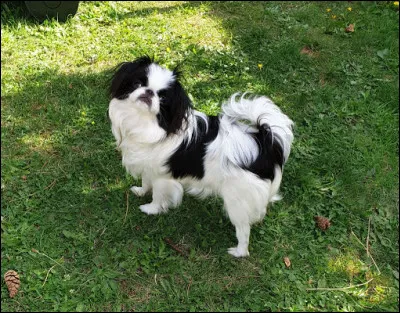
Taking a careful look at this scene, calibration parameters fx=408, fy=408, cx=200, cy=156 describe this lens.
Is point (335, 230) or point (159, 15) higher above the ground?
point (159, 15)

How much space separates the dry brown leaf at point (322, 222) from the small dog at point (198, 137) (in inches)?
29.8

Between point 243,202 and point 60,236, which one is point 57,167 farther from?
point 243,202

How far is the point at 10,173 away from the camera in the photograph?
10.4 ft

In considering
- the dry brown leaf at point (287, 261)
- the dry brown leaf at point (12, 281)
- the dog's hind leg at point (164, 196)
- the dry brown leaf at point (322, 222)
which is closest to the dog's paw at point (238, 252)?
the dry brown leaf at point (287, 261)

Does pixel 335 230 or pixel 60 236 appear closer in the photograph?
pixel 60 236

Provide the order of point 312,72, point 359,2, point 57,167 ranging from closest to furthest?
1. point 57,167
2. point 312,72
3. point 359,2

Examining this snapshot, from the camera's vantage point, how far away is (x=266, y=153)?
245 cm

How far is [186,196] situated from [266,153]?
100 cm

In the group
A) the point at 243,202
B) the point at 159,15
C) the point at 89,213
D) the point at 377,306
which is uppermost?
the point at 159,15

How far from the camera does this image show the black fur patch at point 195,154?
98.4 inches

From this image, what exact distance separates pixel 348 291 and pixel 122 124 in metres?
1.93

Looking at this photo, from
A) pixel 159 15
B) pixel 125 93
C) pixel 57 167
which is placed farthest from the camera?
pixel 159 15

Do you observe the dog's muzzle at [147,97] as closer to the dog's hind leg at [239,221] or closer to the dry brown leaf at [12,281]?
the dog's hind leg at [239,221]

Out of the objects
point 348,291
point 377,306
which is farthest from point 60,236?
point 377,306
